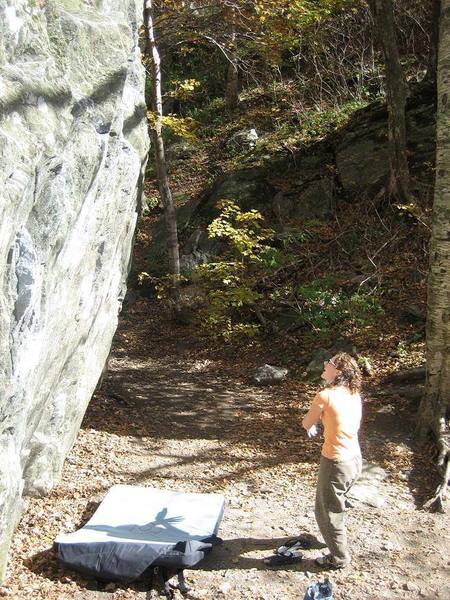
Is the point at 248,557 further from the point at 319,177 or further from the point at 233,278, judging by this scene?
the point at 319,177

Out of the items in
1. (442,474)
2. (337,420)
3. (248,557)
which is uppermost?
(337,420)

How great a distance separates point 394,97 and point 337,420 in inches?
397

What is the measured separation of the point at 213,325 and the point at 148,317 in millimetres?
2293

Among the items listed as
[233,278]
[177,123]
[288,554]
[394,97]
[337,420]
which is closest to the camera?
[337,420]

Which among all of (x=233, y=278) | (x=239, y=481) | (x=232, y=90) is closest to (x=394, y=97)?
(x=233, y=278)

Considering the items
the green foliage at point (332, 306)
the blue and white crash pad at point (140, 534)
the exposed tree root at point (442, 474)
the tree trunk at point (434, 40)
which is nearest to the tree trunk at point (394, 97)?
the tree trunk at point (434, 40)

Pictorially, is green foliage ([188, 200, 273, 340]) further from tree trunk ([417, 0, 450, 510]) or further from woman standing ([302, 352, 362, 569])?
woman standing ([302, 352, 362, 569])

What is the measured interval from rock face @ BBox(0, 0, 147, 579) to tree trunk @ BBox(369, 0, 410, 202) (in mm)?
6996

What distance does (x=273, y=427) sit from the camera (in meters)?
8.27

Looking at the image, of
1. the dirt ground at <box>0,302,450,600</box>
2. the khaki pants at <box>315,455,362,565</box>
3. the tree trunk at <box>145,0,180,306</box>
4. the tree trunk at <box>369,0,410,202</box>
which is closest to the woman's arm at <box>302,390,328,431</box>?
the khaki pants at <box>315,455,362,565</box>

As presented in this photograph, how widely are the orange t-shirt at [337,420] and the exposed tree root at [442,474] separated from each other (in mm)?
1775

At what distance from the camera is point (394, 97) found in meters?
12.8

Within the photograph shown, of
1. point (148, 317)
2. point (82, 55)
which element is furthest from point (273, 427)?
point (148, 317)

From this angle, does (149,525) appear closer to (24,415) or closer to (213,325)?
(24,415)
